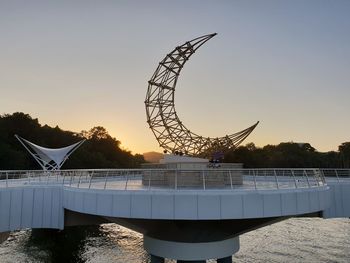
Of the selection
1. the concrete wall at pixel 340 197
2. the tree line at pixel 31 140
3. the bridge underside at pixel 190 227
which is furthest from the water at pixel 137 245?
the tree line at pixel 31 140

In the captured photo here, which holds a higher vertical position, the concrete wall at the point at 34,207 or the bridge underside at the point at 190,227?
the concrete wall at the point at 34,207

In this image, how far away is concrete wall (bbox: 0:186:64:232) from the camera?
2009cm

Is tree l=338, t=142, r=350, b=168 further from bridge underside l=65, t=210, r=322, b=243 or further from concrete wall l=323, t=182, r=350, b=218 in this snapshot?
bridge underside l=65, t=210, r=322, b=243

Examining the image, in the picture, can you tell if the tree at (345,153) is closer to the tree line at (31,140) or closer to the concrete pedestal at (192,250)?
the tree line at (31,140)

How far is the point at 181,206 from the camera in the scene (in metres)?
16.5

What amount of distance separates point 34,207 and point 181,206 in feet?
31.9

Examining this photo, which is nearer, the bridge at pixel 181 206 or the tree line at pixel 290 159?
the bridge at pixel 181 206

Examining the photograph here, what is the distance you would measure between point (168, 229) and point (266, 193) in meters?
6.58

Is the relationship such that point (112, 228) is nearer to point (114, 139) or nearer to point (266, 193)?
point (266, 193)

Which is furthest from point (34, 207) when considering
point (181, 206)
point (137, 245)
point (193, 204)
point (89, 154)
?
point (89, 154)

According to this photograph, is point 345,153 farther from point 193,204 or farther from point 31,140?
point 193,204

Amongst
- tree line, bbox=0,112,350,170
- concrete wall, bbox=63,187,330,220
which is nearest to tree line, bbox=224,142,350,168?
tree line, bbox=0,112,350,170

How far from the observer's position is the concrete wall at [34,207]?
65.9 feet

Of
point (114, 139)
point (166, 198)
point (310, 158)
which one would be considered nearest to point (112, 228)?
point (166, 198)
